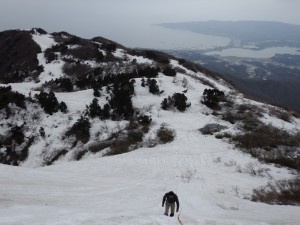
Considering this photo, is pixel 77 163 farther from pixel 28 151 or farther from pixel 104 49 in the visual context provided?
pixel 104 49

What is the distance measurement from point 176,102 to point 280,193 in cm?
1406

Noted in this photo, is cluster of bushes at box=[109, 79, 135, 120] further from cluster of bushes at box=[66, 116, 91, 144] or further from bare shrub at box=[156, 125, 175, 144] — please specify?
bare shrub at box=[156, 125, 175, 144]

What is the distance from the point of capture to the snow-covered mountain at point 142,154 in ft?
41.6

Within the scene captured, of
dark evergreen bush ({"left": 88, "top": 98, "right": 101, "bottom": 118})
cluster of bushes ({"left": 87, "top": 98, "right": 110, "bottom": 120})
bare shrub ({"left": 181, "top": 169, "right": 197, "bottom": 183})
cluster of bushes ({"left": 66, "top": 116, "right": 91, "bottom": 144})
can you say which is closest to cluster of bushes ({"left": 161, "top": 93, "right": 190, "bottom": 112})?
cluster of bushes ({"left": 87, "top": 98, "right": 110, "bottom": 120})

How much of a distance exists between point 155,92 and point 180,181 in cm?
1537

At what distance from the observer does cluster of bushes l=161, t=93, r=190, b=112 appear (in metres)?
28.0

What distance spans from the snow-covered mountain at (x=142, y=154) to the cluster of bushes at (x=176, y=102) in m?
0.09

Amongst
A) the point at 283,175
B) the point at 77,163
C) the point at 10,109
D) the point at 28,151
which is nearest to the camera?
the point at 283,175

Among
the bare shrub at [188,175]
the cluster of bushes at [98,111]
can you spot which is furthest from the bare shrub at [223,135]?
the cluster of bushes at [98,111]

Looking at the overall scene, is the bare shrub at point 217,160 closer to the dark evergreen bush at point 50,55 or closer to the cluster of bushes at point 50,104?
the cluster of bushes at point 50,104

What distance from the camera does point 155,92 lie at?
102 ft

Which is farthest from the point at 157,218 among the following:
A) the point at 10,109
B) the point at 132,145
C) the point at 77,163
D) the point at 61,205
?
the point at 10,109

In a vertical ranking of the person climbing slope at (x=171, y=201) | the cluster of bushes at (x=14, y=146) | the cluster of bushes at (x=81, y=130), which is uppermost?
the person climbing slope at (x=171, y=201)

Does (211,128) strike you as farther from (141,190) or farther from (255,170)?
(141,190)
